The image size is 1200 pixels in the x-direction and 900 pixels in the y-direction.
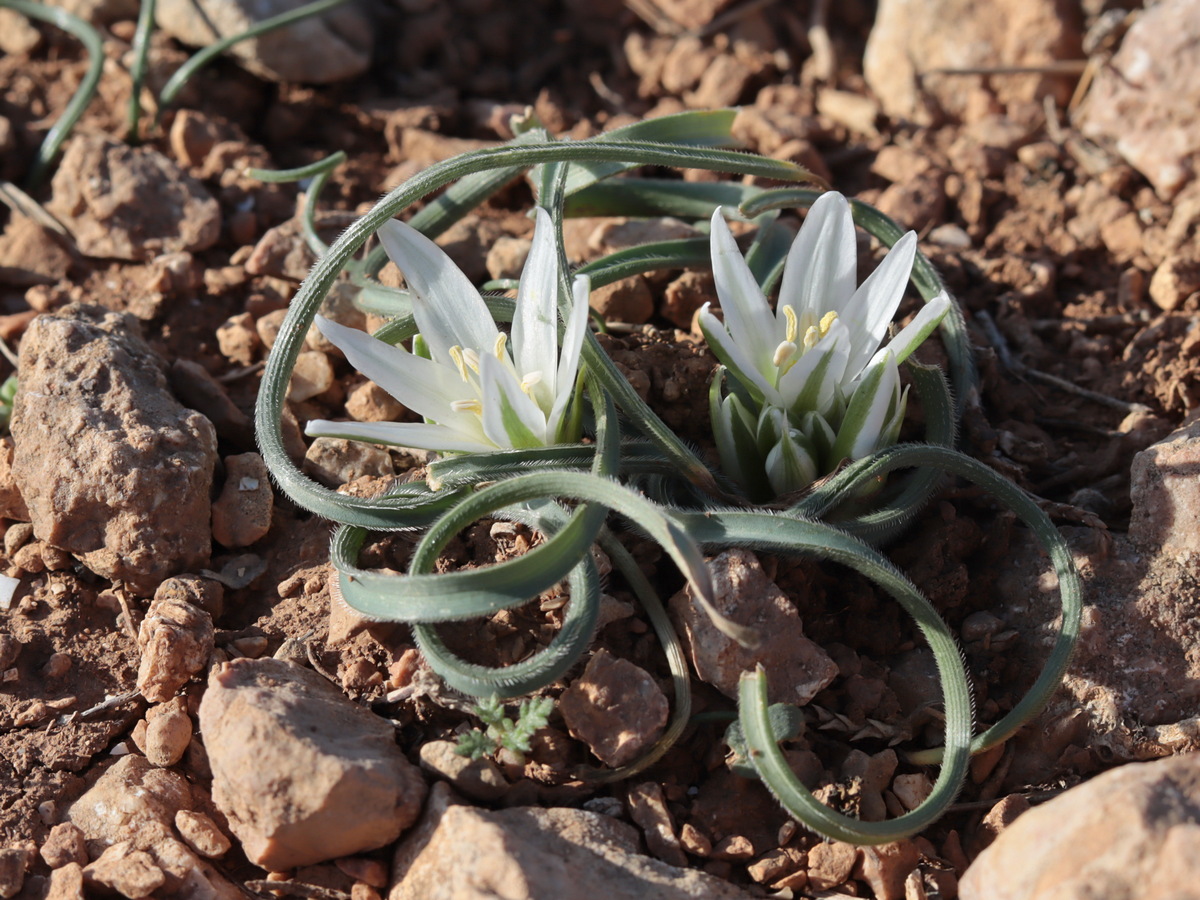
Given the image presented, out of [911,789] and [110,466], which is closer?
[911,789]

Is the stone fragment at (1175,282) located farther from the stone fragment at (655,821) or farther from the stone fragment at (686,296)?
the stone fragment at (655,821)

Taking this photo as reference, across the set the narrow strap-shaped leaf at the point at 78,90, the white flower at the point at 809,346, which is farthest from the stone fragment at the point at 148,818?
the narrow strap-shaped leaf at the point at 78,90

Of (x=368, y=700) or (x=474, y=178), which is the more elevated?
(x=474, y=178)

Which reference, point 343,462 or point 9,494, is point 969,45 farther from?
point 9,494

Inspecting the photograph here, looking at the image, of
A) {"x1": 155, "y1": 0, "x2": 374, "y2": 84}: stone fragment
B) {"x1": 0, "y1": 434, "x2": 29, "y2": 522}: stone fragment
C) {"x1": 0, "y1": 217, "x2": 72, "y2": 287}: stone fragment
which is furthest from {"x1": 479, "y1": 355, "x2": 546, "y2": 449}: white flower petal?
{"x1": 155, "y1": 0, "x2": 374, "y2": 84}: stone fragment

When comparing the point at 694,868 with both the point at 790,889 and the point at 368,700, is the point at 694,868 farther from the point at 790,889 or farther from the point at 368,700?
the point at 368,700

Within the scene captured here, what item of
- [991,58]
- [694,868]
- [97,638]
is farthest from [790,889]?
[991,58]

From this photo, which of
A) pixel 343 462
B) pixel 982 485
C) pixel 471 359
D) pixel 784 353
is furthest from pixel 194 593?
pixel 982 485
